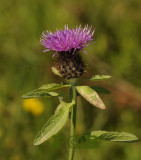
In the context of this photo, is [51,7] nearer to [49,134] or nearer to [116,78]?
[116,78]

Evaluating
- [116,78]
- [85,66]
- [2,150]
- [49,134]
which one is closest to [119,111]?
[116,78]

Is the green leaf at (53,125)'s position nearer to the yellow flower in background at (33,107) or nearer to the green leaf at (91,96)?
the green leaf at (91,96)

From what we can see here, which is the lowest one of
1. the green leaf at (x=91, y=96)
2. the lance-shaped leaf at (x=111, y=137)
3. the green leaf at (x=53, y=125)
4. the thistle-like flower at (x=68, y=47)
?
the lance-shaped leaf at (x=111, y=137)

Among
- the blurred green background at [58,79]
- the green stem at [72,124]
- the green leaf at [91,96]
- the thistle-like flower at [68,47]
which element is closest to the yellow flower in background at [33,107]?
the blurred green background at [58,79]

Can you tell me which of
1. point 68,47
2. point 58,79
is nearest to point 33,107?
point 58,79

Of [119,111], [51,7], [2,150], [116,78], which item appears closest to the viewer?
[2,150]
